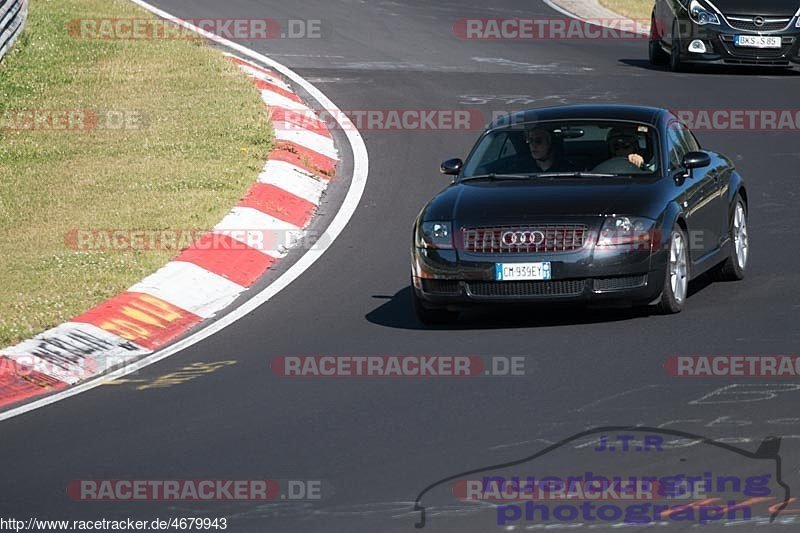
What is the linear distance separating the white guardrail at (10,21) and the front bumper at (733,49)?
926 centimetres

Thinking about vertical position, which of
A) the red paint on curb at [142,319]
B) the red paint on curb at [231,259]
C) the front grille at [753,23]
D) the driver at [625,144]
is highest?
the front grille at [753,23]

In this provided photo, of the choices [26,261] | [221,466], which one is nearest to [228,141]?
[26,261]

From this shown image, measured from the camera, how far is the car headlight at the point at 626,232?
11.1m

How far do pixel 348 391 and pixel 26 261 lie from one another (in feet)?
16.1

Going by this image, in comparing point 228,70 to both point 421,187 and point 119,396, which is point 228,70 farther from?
point 119,396

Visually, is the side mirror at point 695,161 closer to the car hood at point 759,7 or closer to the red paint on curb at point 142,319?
the red paint on curb at point 142,319

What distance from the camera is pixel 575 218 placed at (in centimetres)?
1114

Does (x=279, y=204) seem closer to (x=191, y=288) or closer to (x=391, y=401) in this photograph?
(x=191, y=288)

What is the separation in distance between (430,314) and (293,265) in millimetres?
2423

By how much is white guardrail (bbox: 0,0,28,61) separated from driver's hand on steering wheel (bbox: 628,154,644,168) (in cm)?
1187

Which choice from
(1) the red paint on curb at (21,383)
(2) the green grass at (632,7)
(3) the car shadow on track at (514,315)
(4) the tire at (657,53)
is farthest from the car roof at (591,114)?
(2) the green grass at (632,7)

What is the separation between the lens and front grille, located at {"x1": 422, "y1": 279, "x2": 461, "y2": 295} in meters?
11.2

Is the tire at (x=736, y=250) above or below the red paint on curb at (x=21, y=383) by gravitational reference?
above

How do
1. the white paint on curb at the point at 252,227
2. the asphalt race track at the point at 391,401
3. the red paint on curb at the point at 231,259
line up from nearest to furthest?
the asphalt race track at the point at 391,401
the red paint on curb at the point at 231,259
the white paint on curb at the point at 252,227
